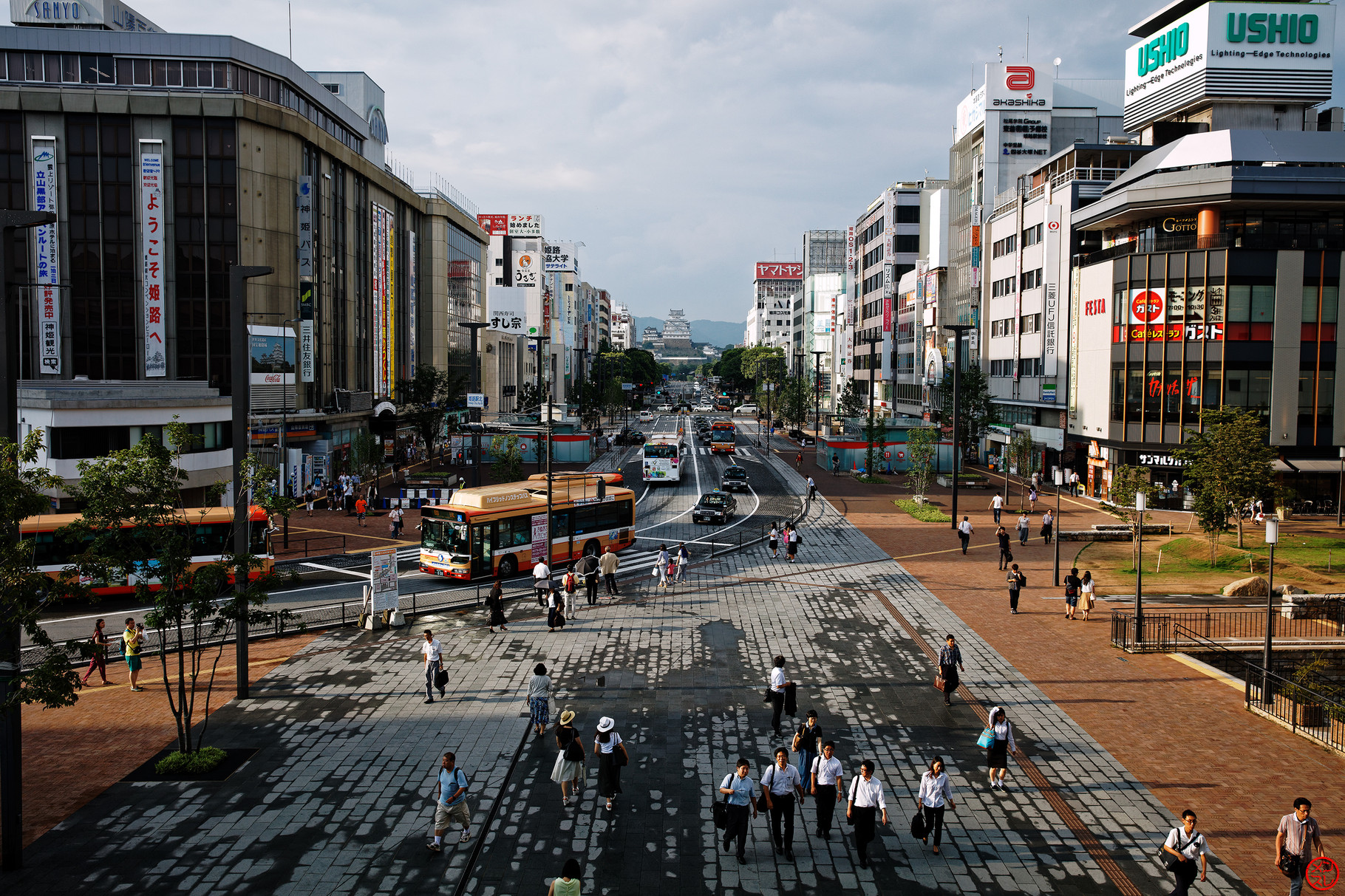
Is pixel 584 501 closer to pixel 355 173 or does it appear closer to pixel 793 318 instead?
pixel 355 173

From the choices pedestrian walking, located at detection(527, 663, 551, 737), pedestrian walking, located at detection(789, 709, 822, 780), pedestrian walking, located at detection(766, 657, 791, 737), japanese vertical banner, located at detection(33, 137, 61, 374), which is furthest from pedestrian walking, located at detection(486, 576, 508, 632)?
japanese vertical banner, located at detection(33, 137, 61, 374)

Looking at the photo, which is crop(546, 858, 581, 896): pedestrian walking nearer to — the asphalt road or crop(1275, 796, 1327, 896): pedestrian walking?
crop(1275, 796, 1327, 896): pedestrian walking

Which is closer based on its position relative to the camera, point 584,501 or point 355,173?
point 584,501

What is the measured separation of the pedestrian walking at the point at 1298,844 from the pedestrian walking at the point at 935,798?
4.21 metres

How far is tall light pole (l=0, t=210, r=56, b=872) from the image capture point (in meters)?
11.5

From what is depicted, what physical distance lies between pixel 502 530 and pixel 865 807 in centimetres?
1982

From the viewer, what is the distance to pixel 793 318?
174 meters

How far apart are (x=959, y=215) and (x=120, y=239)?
68.4 m

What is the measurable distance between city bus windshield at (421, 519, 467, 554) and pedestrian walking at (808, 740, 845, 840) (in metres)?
18.6

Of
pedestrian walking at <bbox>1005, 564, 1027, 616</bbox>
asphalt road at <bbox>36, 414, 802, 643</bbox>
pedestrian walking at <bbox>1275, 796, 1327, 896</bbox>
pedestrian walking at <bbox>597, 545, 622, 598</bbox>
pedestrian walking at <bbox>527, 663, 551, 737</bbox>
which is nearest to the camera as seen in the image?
pedestrian walking at <bbox>1275, 796, 1327, 896</bbox>

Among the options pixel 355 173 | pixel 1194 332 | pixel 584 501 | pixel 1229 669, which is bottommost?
pixel 1229 669

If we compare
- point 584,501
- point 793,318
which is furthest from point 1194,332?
point 793,318

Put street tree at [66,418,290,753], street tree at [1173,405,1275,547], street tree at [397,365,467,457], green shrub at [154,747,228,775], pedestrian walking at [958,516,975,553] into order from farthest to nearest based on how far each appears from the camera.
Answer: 1. street tree at [397,365,467,457]
2. pedestrian walking at [958,516,975,553]
3. street tree at [1173,405,1275,547]
4. green shrub at [154,747,228,775]
5. street tree at [66,418,290,753]

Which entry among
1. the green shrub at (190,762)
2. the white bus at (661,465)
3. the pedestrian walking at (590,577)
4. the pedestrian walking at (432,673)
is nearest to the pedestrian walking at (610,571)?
the pedestrian walking at (590,577)
